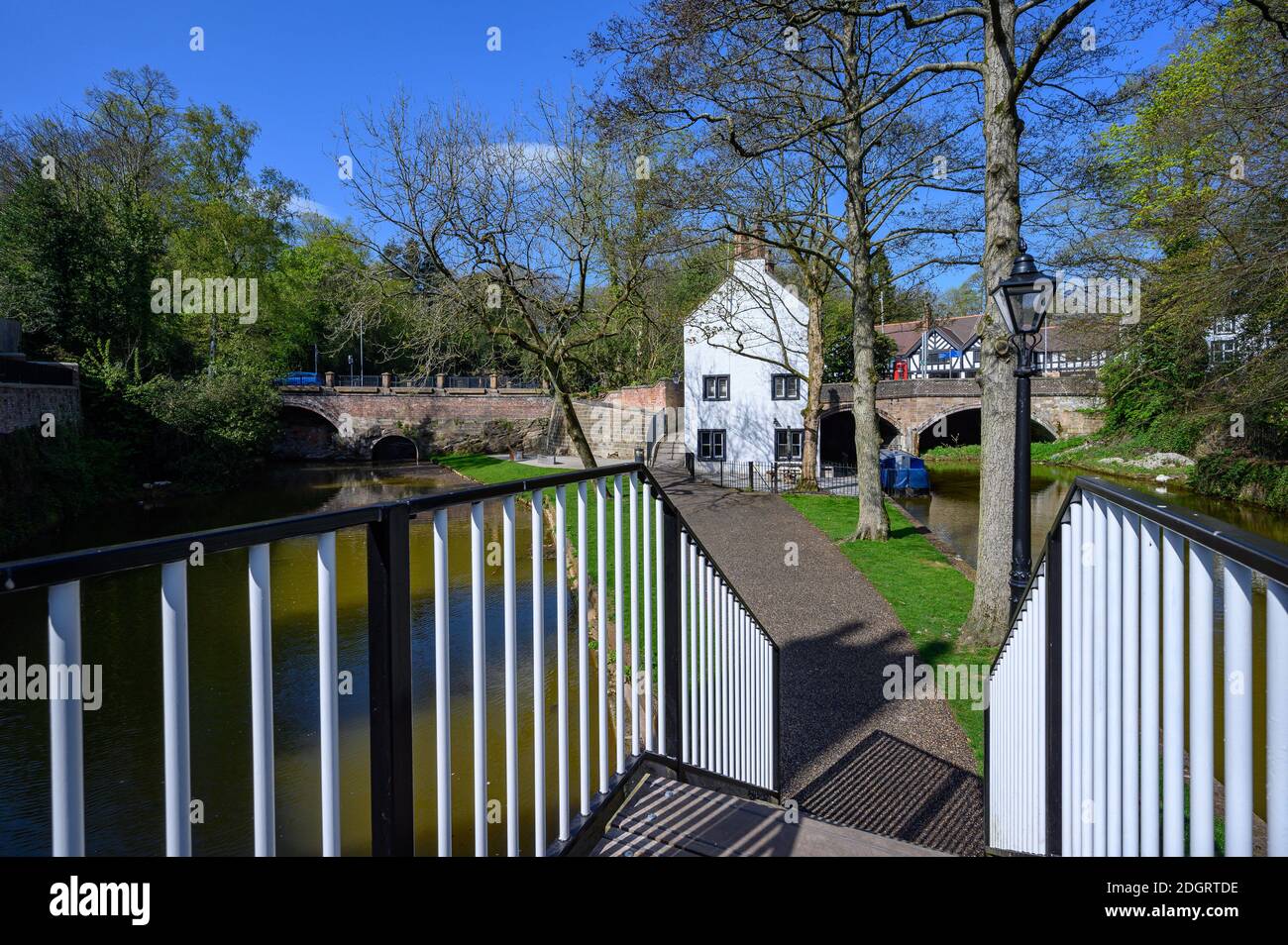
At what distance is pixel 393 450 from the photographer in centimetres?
4394

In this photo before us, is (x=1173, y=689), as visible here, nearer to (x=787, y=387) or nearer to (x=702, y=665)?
(x=702, y=665)

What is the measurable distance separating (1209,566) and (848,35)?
14.6 meters

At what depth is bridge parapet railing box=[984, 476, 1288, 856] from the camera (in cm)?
143

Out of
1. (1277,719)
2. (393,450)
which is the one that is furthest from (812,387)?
(393,450)

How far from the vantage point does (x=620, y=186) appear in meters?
16.3

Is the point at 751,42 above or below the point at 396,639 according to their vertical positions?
above

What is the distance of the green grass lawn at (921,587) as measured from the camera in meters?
8.11

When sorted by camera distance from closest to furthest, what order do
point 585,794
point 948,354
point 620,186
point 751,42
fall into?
point 585,794, point 751,42, point 620,186, point 948,354

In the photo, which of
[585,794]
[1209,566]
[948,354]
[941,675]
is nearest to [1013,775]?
[585,794]

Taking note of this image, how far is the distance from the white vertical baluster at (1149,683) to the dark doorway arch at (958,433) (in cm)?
3675

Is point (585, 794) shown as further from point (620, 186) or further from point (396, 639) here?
point (620, 186)

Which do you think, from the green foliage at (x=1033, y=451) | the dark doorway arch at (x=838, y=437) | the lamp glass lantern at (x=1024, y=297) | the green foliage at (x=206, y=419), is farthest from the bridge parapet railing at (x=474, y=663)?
the green foliage at (x=1033, y=451)

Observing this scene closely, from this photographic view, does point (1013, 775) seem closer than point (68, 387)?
Yes
